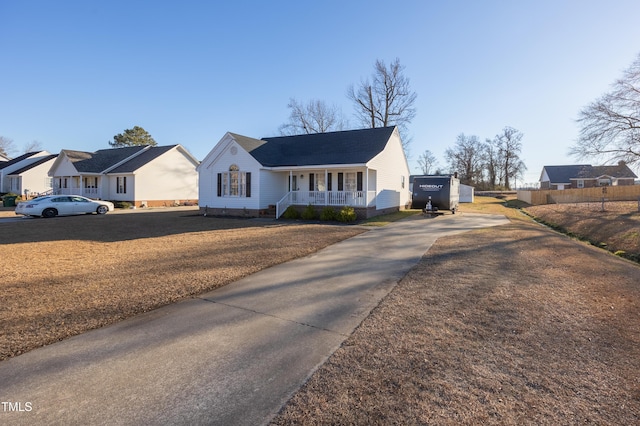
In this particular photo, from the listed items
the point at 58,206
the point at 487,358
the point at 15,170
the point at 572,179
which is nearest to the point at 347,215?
the point at 487,358

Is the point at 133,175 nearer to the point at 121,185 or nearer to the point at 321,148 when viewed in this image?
the point at 121,185

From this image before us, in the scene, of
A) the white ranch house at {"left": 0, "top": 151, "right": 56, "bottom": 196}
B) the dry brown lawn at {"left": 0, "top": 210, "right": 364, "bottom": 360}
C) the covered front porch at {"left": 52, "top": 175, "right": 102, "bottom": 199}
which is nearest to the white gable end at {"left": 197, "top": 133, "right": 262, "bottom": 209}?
the dry brown lawn at {"left": 0, "top": 210, "right": 364, "bottom": 360}

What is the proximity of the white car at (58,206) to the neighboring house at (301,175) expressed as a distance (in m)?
7.73

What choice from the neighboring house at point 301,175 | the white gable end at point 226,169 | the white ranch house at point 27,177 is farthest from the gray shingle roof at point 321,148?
the white ranch house at point 27,177

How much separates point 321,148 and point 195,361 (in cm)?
2004

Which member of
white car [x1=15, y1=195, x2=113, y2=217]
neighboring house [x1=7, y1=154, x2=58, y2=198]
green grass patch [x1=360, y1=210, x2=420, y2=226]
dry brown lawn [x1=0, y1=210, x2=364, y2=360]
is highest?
neighboring house [x1=7, y1=154, x2=58, y2=198]

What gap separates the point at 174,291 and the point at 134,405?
3129 mm

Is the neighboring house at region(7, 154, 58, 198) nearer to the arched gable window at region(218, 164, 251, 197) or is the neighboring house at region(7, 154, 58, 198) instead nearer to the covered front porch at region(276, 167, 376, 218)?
the arched gable window at region(218, 164, 251, 197)

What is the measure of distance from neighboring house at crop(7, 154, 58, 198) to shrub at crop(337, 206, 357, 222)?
3563 centimetres

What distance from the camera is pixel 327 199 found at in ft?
63.4

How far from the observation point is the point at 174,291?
5.62 m

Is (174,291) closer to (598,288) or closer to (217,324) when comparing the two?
(217,324)

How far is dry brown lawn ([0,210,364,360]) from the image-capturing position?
4375 millimetres

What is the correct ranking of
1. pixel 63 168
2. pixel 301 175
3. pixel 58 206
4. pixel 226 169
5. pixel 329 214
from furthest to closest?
pixel 63 168 → pixel 301 175 → pixel 226 169 → pixel 58 206 → pixel 329 214
